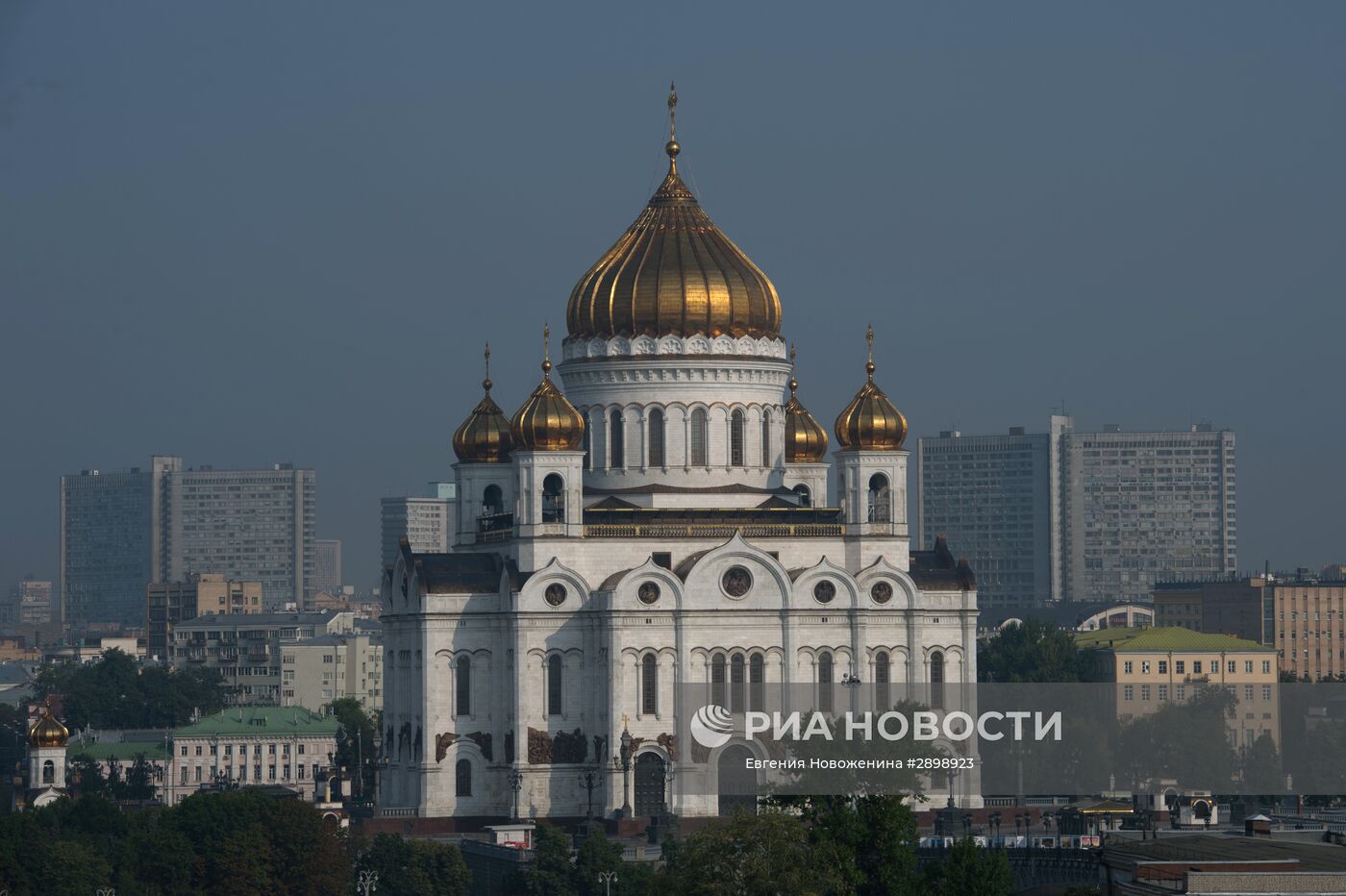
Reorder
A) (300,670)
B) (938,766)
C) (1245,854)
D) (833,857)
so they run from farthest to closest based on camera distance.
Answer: (300,670) → (938,766) → (833,857) → (1245,854)

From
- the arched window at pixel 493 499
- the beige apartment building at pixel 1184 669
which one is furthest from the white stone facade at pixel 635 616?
the beige apartment building at pixel 1184 669

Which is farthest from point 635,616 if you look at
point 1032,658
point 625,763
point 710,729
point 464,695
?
point 1032,658

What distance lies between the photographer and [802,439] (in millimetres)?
104188

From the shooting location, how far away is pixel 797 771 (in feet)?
296

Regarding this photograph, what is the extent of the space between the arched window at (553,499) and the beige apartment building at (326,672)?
77053 millimetres

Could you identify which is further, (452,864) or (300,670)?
(300,670)

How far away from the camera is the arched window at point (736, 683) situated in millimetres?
96125

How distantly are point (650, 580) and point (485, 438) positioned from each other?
345 inches

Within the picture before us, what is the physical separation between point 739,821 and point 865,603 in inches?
1167

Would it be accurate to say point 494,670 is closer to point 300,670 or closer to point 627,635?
point 627,635

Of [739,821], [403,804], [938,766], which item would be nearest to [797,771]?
[938,766]

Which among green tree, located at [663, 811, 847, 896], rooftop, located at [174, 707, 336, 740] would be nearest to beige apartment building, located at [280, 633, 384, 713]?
rooftop, located at [174, 707, 336, 740]

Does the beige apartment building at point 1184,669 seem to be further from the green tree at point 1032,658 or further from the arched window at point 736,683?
the arched window at point 736,683

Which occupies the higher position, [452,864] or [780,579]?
[780,579]
